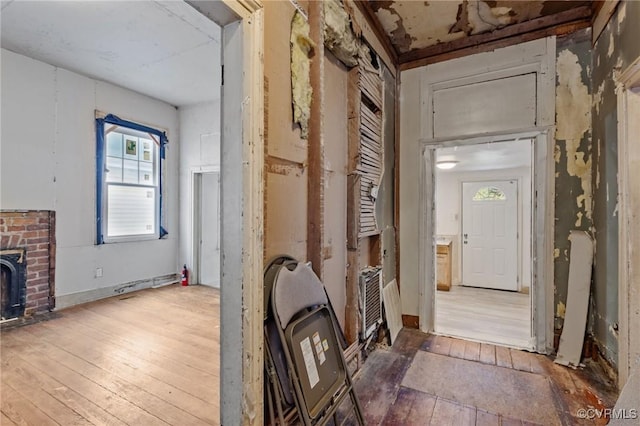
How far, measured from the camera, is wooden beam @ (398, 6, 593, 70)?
8.85ft

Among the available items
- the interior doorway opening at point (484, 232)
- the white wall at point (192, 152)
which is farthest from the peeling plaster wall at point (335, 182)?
the white wall at point (192, 152)

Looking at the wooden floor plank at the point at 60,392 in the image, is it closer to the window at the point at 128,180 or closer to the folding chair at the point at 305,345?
the folding chair at the point at 305,345

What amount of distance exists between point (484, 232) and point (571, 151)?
3.41 m

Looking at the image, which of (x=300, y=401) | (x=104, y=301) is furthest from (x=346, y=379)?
(x=104, y=301)

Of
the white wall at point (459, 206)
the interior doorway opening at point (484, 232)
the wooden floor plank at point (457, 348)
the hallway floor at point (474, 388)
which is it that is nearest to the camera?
the hallway floor at point (474, 388)

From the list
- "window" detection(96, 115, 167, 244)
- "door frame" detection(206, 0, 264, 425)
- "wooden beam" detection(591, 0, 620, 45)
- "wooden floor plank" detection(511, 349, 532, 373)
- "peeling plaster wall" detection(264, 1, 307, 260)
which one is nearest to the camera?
"door frame" detection(206, 0, 264, 425)

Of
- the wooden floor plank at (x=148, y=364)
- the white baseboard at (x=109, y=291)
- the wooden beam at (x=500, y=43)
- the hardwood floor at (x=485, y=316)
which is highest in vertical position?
the wooden beam at (x=500, y=43)

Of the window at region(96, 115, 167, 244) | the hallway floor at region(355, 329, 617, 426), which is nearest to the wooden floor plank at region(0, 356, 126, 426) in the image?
the hallway floor at region(355, 329, 617, 426)

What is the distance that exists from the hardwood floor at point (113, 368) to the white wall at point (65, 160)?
0.61m

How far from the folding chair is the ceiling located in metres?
2.33

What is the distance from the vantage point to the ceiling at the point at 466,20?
261 cm

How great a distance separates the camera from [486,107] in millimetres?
3088

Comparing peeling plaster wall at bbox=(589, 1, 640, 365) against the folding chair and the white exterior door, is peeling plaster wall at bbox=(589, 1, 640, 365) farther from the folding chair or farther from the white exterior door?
the white exterior door

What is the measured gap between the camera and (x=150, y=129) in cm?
490
